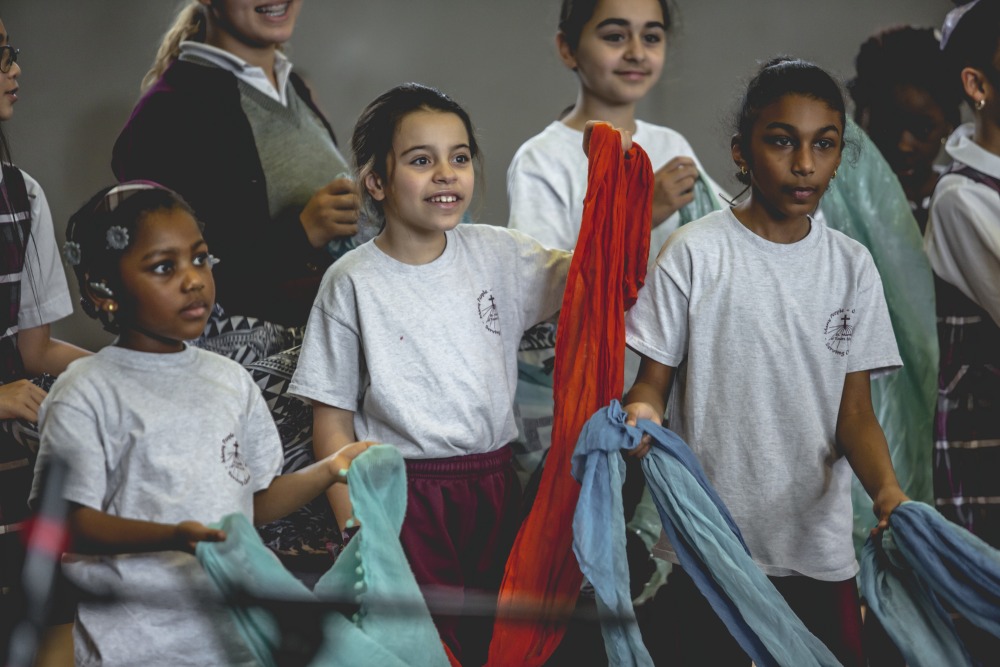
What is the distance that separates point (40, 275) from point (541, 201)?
859mm

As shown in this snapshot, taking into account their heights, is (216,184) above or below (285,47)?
below

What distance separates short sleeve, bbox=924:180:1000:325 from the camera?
191 centimetres

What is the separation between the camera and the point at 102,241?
1251 millimetres

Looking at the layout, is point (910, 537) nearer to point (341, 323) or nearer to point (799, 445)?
point (799, 445)

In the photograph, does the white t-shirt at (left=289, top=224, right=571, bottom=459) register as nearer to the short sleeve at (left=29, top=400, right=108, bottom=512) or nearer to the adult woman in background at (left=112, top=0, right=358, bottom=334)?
the adult woman in background at (left=112, top=0, right=358, bottom=334)

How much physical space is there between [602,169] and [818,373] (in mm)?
417

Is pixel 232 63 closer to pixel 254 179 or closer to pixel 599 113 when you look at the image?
pixel 254 179

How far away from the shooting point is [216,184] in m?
1.79

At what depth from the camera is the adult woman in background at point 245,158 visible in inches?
70.1

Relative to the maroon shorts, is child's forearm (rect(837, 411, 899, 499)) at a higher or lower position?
higher

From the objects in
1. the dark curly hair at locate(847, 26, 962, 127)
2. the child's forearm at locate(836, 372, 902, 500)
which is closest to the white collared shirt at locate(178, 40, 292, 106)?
the child's forearm at locate(836, 372, 902, 500)

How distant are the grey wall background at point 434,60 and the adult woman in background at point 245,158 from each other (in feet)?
0.47

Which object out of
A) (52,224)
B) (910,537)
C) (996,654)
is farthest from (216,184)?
(996,654)

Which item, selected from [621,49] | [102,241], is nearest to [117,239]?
[102,241]
